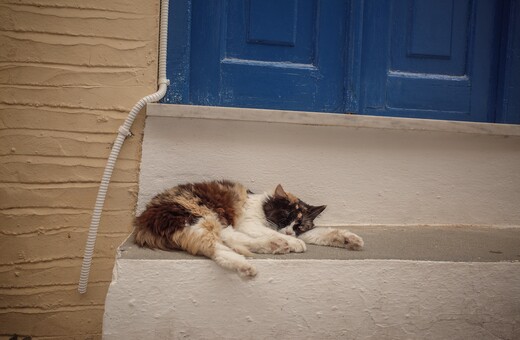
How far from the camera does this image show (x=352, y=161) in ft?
8.79

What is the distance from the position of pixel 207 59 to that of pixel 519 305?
2474mm

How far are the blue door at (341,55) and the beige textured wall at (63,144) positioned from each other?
0.33 m

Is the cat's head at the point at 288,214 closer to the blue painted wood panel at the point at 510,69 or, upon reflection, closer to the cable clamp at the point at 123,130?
the cable clamp at the point at 123,130

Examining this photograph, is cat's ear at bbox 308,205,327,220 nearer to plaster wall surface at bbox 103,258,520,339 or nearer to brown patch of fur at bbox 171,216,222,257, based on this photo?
plaster wall surface at bbox 103,258,520,339

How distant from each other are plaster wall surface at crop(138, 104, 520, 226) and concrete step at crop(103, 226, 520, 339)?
0.65 meters

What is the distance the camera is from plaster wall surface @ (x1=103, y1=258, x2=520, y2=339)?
174 centimetres

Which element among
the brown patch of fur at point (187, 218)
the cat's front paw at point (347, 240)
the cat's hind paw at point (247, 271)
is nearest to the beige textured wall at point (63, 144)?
the brown patch of fur at point (187, 218)

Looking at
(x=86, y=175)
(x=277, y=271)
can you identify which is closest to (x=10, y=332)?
(x=86, y=175)

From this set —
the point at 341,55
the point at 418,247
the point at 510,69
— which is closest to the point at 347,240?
the point at 418,247

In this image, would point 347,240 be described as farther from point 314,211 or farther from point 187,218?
point 187,218

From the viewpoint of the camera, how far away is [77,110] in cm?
238

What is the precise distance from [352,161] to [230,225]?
108 cm

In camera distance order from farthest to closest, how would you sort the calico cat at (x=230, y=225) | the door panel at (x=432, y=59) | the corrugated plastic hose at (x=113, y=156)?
the door panel at (x=432, y=59)
the corrugated plastic hose at (x=113, y=156)
the calico cat at (x=230, y=225)

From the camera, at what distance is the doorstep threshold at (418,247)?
73.7 inches
